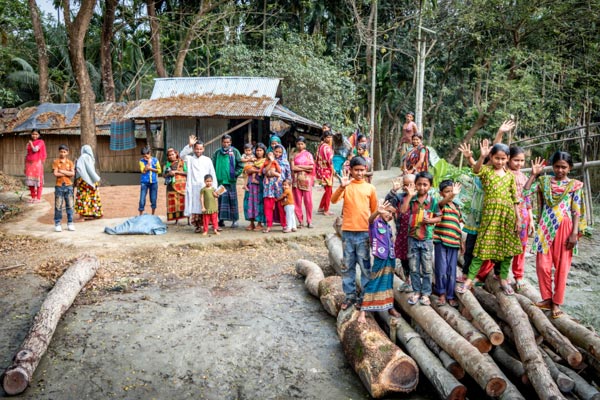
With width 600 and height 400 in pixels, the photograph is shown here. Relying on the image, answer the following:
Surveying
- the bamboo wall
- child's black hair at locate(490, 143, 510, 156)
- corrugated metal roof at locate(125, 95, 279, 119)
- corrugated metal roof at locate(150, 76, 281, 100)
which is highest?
corrugated metal roof at locate(150, 76, 281, 100)

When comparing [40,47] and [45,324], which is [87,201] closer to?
[45,324]

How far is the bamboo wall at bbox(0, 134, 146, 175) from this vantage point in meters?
19.2

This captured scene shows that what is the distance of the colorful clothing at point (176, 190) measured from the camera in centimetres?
883

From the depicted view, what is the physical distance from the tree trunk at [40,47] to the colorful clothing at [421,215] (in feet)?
59.4

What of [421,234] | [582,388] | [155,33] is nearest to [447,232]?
[421,234]

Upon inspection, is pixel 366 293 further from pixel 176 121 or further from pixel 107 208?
pixel 176 121

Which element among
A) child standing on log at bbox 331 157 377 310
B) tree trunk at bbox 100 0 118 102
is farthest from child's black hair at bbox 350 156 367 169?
tree trunk at bbox 100 0 118 102

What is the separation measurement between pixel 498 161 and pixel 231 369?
3.00 m

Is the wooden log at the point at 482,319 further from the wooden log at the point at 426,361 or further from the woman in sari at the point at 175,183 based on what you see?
the woman in sari at the point at 175,183

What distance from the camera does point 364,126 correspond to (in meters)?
24.2

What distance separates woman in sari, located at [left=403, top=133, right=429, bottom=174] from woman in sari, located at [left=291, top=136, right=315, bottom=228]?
1888mm

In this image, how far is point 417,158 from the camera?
30.6 feet

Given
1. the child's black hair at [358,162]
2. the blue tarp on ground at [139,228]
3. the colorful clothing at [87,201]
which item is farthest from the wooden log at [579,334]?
the colorful clothing at [87,201]

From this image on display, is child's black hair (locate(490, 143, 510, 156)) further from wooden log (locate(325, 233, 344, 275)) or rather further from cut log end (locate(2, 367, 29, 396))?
cut log end (locate(2, 367, 29, 396))
